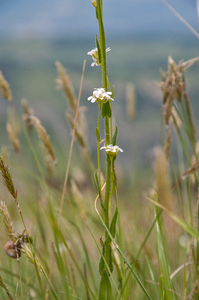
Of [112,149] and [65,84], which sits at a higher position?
[65,84]

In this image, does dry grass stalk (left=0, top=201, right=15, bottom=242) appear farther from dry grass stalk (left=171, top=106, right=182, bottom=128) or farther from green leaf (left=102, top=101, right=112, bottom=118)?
dry grass stalk (left=171, top=106, right=182, bottom=128)

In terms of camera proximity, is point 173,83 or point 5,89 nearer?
point 173,83

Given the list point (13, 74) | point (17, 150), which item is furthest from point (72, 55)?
point (17, 150)

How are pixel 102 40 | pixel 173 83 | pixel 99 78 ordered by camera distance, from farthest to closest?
1. pixel 99 78
2. pixel 173 83
3. pixel 102 40

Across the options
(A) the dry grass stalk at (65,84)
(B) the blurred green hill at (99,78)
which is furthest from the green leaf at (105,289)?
(B) the blurred green hill at (99,78)

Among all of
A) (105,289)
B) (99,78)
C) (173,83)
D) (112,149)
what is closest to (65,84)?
(173,83)

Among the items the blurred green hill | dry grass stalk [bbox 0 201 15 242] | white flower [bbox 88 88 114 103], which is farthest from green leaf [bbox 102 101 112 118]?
the blurred green hill

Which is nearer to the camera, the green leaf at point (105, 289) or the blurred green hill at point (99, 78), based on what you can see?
the green leaf at point (105, 289)

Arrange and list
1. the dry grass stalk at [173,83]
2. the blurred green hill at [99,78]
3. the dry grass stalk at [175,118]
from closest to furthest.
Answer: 1. the dry grass stalk at [173,83]
2. the dry grass stalk at [175,118]
3. the blurred green hill at [99,78]

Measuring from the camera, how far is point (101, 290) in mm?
484

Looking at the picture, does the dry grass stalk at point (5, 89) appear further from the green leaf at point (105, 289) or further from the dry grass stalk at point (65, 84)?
the green leaf at point (105, 289)

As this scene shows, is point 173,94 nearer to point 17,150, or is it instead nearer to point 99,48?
point 99,48

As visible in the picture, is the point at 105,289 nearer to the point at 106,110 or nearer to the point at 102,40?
the point at 106,110

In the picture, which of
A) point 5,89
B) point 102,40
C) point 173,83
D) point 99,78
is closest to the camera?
point 102,40
